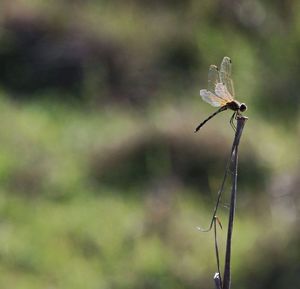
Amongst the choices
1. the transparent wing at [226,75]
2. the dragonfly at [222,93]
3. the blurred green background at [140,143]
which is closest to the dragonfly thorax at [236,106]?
the dragonfly at [222,93]

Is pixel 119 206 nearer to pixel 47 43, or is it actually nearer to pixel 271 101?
pixel 271 101

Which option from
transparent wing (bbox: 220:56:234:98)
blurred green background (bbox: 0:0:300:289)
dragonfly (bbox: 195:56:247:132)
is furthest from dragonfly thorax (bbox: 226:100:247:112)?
blurred green background (bbox: 0:0:300:289)

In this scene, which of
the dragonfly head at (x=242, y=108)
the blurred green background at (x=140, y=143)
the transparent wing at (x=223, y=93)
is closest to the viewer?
the dragonfly head at (x=242, y=108)

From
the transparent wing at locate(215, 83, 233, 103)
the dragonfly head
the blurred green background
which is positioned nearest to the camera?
the dragonfly head

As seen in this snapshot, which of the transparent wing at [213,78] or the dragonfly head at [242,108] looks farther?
the transparent wing at [213,78]

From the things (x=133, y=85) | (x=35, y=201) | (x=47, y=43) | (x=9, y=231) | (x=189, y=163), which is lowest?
(x=9, y=231)

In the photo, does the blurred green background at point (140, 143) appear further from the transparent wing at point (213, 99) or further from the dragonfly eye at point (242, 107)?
the dragonfly eye at point (242, 107)

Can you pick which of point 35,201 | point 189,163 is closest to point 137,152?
point 189,163

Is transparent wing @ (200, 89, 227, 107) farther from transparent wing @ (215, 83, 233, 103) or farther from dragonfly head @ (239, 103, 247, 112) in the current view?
dragonfly head @ (239, 103, 247, 112)
